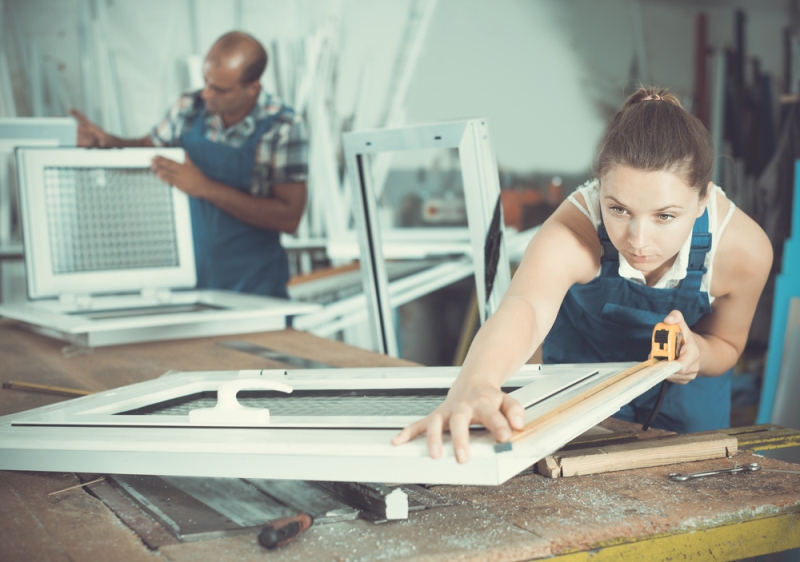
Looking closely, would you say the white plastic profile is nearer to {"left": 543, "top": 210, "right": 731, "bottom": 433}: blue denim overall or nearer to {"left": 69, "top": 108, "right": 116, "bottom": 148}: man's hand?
{"left": 543, "top": 210, "right": 731, "bottom": 433}: blue denim overall

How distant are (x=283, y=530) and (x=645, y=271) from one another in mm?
777

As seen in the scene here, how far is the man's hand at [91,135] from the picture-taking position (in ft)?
8.31

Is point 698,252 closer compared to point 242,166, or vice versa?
point 698,252

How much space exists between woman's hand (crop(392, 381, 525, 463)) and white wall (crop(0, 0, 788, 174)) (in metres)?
3.44

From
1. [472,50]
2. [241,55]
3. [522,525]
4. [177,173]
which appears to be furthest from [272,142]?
[472,50]

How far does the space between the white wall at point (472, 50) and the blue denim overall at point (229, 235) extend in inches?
56.8

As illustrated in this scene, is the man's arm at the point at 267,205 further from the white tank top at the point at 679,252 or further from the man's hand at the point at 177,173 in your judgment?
the white tank top at the point at 679,252

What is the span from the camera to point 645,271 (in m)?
1.24

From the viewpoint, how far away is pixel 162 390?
1064mm

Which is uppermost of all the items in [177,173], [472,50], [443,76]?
[472,50]

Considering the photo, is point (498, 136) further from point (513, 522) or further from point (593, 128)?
point (513, 522)

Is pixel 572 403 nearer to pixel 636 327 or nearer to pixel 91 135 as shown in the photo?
pixel 636 327

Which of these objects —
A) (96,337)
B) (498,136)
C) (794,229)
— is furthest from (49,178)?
(498,136)

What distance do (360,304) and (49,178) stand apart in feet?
5.21
